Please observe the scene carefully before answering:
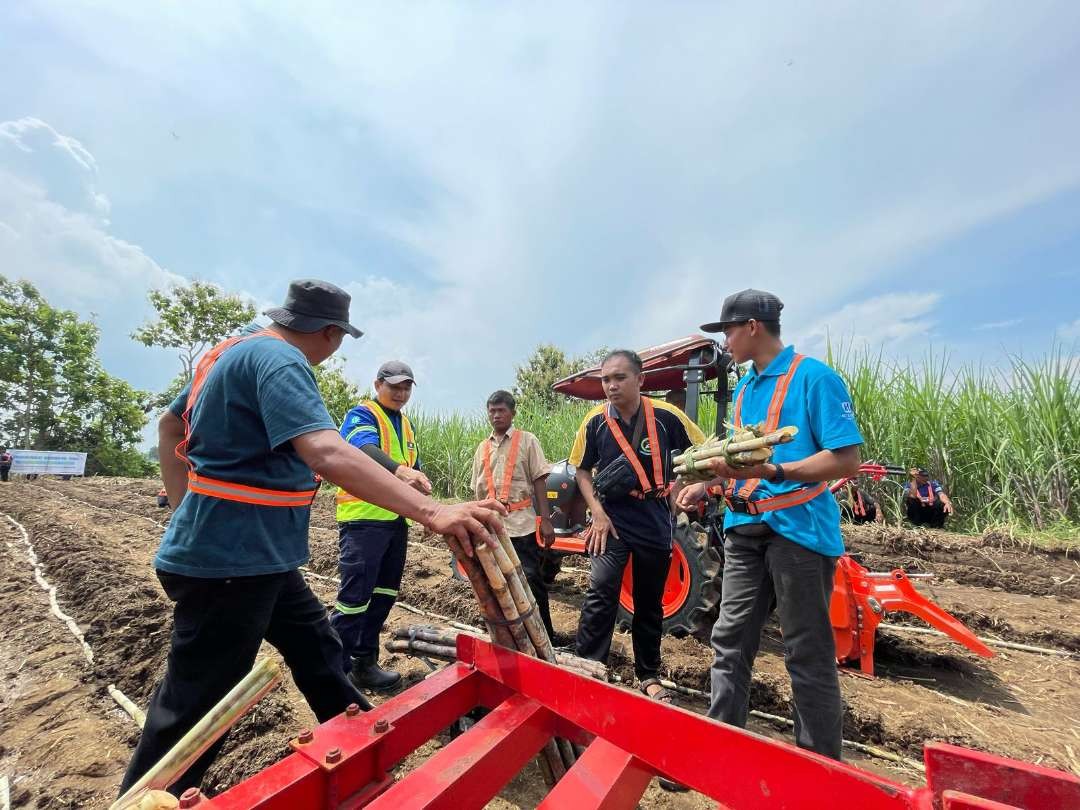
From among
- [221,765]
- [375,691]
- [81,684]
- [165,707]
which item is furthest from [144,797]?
[81,684]

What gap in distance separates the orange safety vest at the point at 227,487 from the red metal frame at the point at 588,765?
0.76 meters

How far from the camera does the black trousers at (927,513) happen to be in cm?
678

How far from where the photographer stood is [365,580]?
327cm

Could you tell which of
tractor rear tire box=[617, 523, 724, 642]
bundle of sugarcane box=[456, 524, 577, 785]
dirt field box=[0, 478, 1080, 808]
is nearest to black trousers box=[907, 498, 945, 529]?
dirt field box=[0, 478, 1080, 808]

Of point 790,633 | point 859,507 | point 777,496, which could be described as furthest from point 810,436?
point 859,507

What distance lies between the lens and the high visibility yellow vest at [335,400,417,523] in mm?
3334

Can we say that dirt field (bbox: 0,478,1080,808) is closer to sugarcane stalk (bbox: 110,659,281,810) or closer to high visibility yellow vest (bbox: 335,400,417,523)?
high visibility yellow vest (bbox: 335,400,417,523)

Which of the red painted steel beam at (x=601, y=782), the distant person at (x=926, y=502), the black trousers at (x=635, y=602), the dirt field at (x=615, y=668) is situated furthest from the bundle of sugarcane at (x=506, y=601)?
the distant person at (x=926, y=502)

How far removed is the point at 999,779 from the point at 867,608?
274 cm

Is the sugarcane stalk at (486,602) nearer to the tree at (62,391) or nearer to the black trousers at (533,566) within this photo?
the black trousers at (533,566)

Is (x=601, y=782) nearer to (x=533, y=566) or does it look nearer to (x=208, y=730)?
(x=208, y=730)

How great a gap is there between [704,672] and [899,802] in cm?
283

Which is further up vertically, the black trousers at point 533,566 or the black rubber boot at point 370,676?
the black trousers at point 533,566

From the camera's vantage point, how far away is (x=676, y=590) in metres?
Result: 4.06
